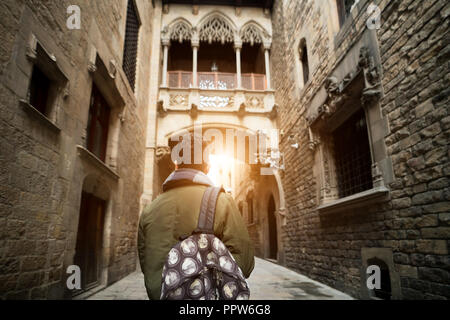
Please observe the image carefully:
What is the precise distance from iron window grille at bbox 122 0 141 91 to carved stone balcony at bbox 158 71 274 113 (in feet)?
6.14

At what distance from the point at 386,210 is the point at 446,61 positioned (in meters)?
2.00

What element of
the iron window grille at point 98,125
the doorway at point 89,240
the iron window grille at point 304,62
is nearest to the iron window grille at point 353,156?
the iron window grille at point 304,62

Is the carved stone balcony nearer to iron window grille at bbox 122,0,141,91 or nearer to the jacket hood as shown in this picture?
iron window grille at bbox 122,0,141,91

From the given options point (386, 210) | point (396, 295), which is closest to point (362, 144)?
point (386, 210)

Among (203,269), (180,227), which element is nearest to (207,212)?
(180,227)

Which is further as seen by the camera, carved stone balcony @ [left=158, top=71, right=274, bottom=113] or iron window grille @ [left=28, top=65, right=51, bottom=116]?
carved stone balcony @ [left=158, top=71, right=274, bottom=113]

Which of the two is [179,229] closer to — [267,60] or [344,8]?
[344,8]

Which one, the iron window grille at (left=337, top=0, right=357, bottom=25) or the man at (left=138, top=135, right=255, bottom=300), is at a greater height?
the iron window grille at (left=337, top=0, right=357, bottom=25)

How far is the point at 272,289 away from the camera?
18.0ft

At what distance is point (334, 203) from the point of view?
541cm

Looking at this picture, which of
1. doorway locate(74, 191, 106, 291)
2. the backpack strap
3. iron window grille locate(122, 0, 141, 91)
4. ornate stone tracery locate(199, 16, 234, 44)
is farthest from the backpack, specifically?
ornate stone tracery locate(199, 16, 234, 44)

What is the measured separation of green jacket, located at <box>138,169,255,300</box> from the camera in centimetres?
159

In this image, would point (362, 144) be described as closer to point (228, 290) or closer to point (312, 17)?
point (312, 17)

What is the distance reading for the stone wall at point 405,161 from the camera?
3.18 metres
